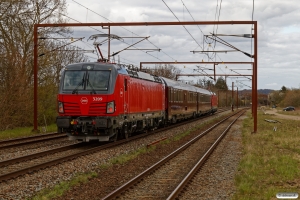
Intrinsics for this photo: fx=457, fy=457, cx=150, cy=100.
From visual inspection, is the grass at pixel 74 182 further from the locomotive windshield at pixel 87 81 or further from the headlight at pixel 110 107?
the locomotive windshield at pixel 87 81

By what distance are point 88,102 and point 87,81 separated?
0.95 m

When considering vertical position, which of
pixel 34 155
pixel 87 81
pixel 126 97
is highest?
pixel 87 81

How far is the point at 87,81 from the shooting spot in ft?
60.5

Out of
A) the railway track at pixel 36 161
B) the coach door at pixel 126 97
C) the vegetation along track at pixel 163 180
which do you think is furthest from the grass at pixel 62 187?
the coach door at pixel 126 97

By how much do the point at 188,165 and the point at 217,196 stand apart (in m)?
4.47

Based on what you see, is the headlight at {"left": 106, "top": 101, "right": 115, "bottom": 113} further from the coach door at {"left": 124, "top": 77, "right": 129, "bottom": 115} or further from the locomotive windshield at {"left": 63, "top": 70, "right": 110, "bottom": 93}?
the coach door at {"left": 124, "top": 77, "right": 129, "bottom": 115}

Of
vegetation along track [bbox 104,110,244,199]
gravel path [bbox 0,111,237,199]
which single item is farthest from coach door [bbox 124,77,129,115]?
vegetation along track [bbox 104,110,244,199]

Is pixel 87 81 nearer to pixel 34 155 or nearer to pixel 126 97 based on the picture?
pixel 126 97

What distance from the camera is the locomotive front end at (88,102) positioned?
17781mm

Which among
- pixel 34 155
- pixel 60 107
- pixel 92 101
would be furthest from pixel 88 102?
pixel 34 155

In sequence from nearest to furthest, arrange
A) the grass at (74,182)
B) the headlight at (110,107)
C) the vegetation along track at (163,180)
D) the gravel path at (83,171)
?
1. the grass at (74,182)
2. the vegetation along track at (163,180)
3. the gravel path at (83,171)
4. the headlight at (110,107)

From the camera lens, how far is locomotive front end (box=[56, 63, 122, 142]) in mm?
17781

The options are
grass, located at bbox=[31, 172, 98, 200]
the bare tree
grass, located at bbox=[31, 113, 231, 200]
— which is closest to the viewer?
grass, located at bbox=[31, 172, 98, 200]

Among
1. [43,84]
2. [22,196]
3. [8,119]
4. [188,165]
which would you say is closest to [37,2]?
[43,84]
